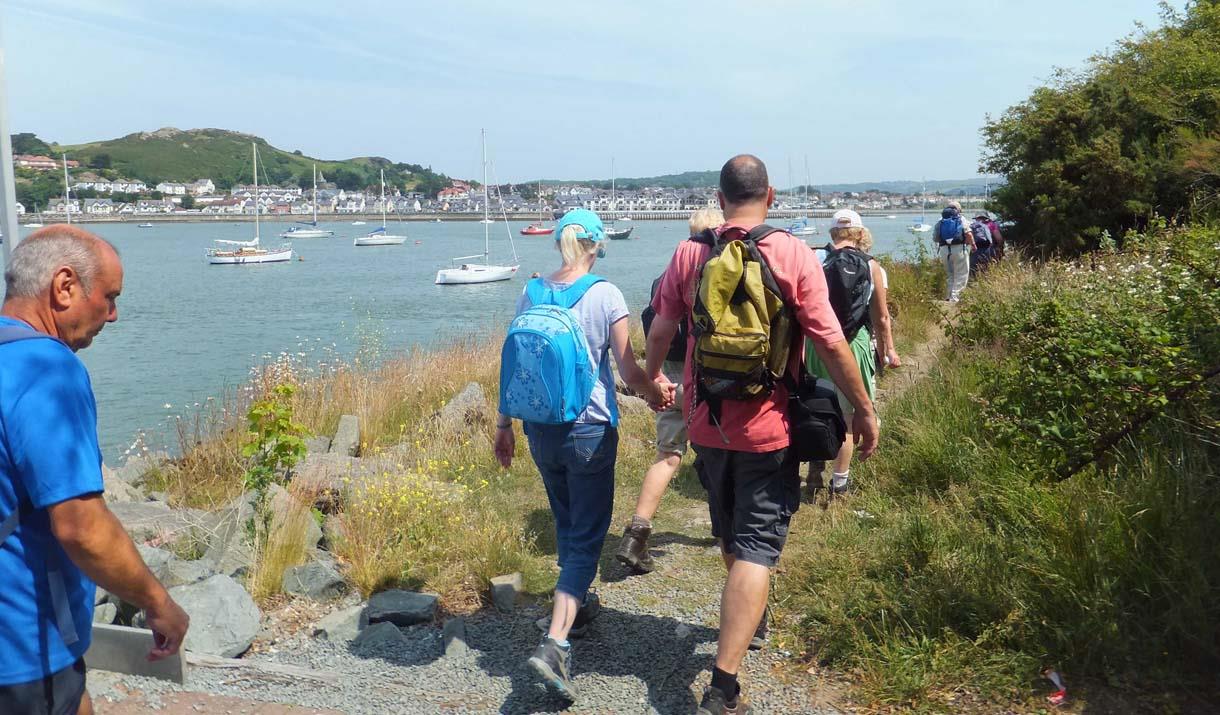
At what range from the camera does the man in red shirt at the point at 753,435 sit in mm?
3410

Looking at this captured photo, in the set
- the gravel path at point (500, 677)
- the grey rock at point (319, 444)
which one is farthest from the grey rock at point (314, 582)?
the grey rock at point (319, 444)

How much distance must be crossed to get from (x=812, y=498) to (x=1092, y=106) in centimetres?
1070

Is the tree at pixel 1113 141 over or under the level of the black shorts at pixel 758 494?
over

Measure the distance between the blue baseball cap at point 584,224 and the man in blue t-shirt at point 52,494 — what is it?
2.05m

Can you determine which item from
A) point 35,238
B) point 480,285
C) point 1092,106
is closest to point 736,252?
point 35,238

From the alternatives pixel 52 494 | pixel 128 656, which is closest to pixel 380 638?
pixel 128 656

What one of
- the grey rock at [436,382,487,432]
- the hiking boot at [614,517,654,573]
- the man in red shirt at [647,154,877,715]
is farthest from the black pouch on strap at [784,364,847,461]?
the grey rock at [436,382,487,432]

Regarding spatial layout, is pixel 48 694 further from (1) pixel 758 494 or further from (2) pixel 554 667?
(1) pixel 758 494

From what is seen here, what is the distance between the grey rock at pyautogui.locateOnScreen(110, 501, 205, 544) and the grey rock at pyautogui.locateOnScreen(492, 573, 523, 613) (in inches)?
76.0

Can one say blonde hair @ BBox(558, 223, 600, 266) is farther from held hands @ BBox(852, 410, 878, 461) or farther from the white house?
the white house

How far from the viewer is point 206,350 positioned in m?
22.7

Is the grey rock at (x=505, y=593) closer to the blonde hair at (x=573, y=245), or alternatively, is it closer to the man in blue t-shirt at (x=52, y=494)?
the blonde hair at (x=573, y=245)

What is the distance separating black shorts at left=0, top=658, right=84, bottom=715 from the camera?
7.17ft

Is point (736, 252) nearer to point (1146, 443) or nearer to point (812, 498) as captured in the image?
Result: point (1146, 443)
